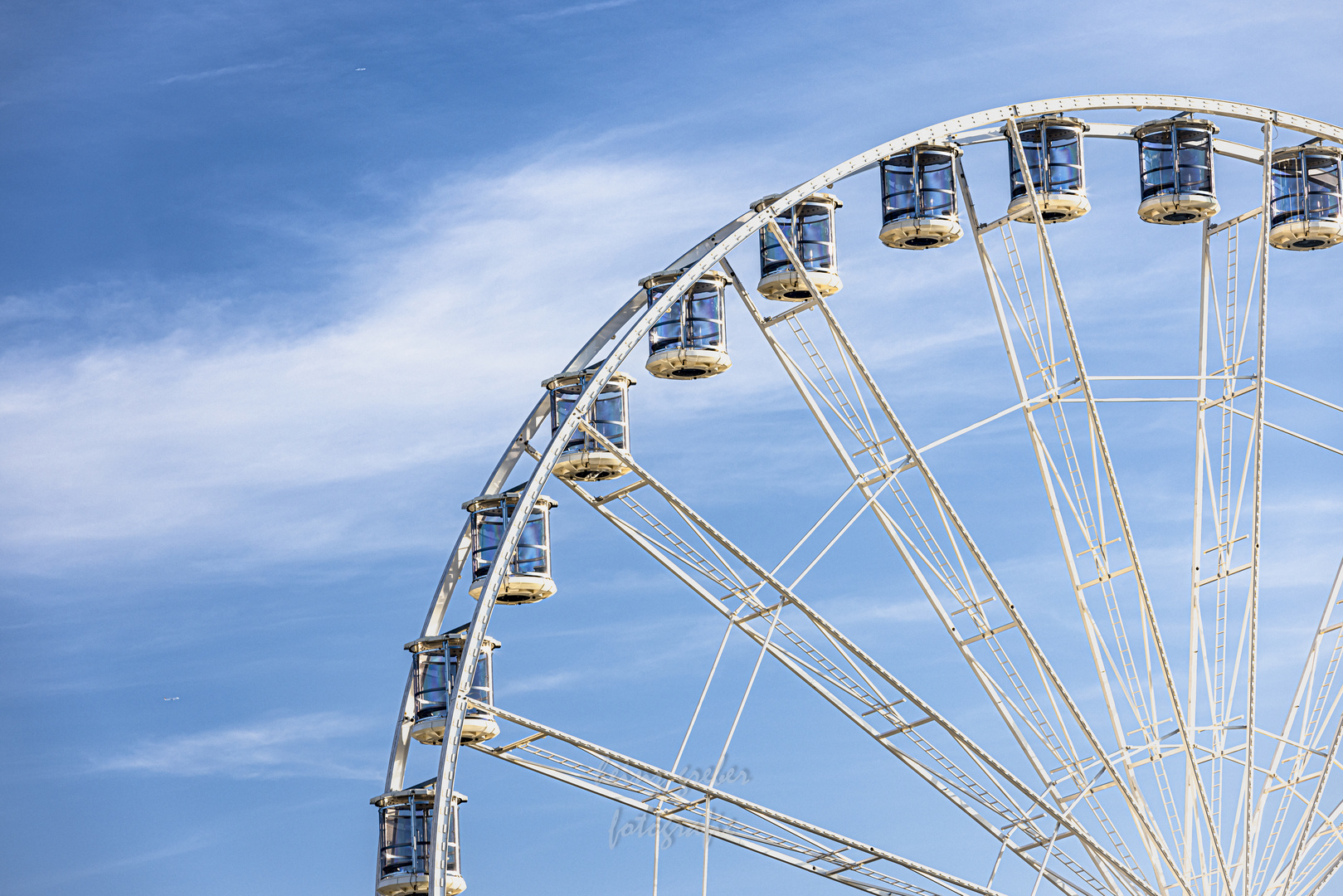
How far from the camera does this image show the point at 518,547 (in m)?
32.0

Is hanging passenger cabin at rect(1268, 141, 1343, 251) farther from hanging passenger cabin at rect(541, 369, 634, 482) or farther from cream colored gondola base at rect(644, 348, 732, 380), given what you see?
hanging passenger cabin at rect(541, 369, 634, 482)

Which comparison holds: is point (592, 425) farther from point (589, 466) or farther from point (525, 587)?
point (525, 587)

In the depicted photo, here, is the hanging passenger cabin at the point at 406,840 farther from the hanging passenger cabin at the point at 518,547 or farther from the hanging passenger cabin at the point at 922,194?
the hanging passenger cabin at the point at 922,194

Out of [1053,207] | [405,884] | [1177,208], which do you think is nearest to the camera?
[405,884]

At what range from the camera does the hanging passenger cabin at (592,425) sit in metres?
32.1

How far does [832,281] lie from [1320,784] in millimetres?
10596

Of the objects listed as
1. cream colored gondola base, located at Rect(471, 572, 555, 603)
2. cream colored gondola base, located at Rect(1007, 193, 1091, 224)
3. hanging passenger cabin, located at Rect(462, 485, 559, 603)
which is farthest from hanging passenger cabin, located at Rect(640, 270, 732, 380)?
cream colored gondola base, located at Rect(1007, 193, 1091, 224)

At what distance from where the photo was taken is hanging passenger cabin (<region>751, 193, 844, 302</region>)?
33.2 meters

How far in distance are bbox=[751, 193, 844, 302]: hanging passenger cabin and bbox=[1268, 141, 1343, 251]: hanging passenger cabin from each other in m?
7.51

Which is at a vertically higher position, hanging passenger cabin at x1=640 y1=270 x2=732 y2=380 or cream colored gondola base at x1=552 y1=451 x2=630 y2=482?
hanging passenger cabin at x1=640 y1=270 x2=732 y2=380

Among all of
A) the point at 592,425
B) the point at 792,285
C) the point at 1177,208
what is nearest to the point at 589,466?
the point at 592,425

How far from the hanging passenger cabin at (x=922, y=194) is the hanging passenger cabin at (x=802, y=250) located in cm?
88

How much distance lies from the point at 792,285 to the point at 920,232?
214cm

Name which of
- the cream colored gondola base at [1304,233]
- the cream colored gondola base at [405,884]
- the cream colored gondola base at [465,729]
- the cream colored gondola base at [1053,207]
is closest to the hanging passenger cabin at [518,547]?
the cream colored gondola base at [465,729]
